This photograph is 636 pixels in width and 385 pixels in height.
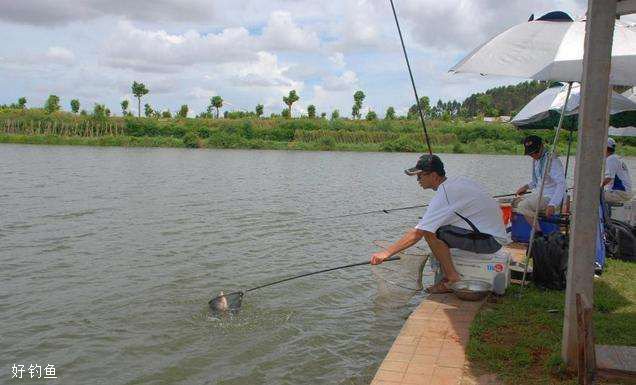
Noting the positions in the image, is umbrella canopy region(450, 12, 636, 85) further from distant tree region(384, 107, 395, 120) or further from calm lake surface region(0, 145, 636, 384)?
distant tree region(384, 107, 395, 120)

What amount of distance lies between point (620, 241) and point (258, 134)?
189 ft

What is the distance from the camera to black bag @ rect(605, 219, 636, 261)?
648 cm

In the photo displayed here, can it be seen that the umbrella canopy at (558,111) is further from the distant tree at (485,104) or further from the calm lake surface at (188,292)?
the distant tree at (485,104)

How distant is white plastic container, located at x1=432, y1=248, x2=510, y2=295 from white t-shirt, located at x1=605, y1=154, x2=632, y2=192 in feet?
11.7

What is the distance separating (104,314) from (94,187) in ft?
40.5

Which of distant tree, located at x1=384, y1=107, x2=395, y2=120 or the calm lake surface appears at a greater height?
distant tree, located at x1=384, y1=107, x2=395, y2=120

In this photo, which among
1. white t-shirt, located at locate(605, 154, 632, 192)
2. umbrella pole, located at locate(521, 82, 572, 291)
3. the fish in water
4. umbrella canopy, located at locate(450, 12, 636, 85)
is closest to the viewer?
umbrella canopy, located at locate(450, 12, 636, 85)

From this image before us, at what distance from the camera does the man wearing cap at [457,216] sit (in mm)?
4785

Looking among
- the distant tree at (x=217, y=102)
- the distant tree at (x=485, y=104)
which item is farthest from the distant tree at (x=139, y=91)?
the distant tree at (x=485, y=104)

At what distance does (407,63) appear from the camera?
5.59 m

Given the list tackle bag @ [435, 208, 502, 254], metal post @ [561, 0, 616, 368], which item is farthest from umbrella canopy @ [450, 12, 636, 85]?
metal post @ [561, 0, 616, 368]

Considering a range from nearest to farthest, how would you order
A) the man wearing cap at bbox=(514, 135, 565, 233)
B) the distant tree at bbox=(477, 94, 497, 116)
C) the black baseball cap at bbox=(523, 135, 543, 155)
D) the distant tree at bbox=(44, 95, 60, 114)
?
1. the man wearing cap at bbox=(514, 135, 565, 233)
2. the black baseball cap at bbox=(523, 135, 543, 155)
3. the distant tree at bbox=(44, 95, 60, 114)
4. the distant tree at bbox=(477, 94, 497, 116)

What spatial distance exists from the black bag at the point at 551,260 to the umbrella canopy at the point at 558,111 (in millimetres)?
2438

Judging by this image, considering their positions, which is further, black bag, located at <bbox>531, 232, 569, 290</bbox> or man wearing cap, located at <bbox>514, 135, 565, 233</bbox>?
man wearing cap, located at <bbox>514, 135, 565, 233</bbox>
